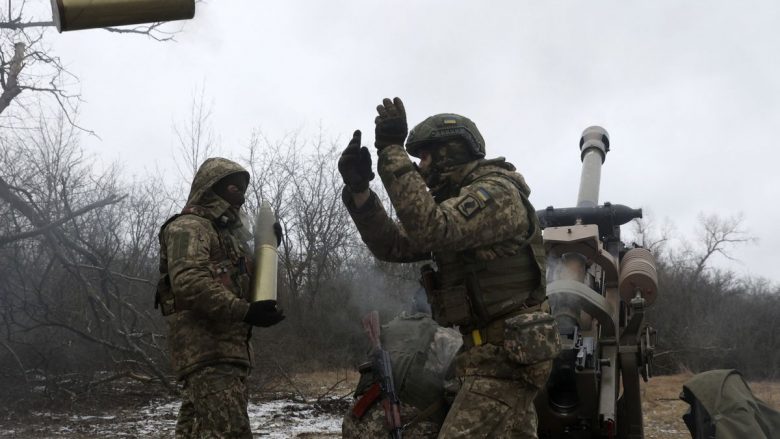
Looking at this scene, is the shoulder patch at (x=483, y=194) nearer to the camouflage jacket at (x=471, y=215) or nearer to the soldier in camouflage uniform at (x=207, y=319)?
the camouflage jacket at (x=471, y=215)

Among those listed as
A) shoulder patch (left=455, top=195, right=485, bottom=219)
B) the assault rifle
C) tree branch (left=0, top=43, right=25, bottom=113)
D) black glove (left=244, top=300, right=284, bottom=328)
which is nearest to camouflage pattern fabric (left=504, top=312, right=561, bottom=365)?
shoulder patch (left=455, top=195, right=485, bottom=219)

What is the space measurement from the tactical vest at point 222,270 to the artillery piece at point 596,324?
227 centimetres

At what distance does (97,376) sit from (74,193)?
4.08 metres

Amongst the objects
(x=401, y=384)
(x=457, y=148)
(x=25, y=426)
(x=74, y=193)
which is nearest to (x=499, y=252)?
(x=457, y=148)

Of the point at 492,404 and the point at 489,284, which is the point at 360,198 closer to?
the point at 489,284

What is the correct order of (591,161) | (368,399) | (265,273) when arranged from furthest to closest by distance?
(591,161)
(265,273)
(368,399)

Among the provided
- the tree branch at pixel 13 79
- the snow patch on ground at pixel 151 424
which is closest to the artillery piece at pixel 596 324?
the snow patch on ground at pixel 151 424

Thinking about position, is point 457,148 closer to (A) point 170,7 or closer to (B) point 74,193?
(A) point 170,7

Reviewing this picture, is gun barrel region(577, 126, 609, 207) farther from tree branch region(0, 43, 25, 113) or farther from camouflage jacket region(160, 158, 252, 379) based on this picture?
tree branch region(0, 43, 25, 113)

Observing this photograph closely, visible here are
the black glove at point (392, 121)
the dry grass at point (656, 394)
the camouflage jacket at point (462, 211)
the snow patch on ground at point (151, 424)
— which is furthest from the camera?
the dry grass at point (656, 394)

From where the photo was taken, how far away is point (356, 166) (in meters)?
3.61

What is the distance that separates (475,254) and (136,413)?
7.36 meters

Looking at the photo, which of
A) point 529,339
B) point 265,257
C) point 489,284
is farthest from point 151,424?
point 529,339

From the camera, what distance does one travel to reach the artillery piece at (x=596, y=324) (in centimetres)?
539
